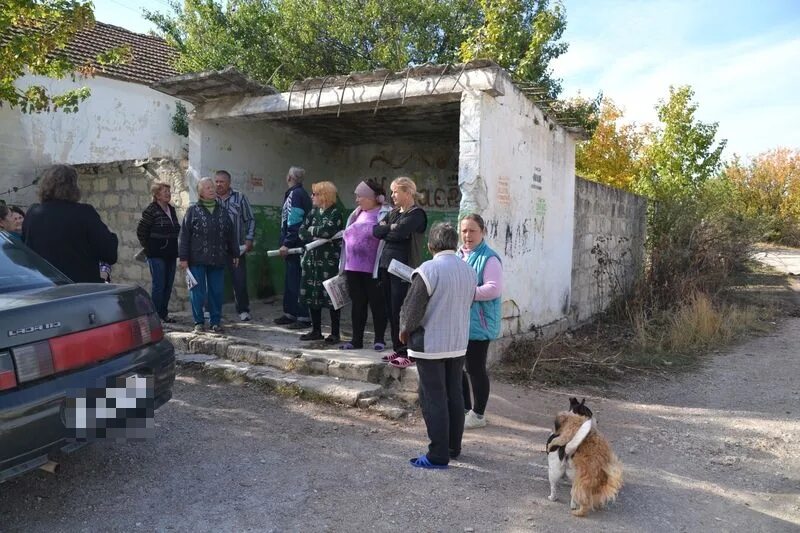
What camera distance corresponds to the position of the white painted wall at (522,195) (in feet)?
18.5

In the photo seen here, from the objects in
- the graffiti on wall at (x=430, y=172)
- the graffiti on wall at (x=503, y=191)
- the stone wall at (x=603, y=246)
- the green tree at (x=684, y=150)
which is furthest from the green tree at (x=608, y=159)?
the graffiti on wall at (x=503, y=191)

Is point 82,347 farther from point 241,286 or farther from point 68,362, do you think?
point 241,286

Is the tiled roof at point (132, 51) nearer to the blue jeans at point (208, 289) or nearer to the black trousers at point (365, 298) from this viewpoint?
the blue jeans at point (208, 289)

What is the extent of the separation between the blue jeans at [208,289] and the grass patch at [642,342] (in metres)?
3.09

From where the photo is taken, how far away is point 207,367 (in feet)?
19.0

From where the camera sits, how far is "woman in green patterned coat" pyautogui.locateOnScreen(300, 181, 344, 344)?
6.14 m

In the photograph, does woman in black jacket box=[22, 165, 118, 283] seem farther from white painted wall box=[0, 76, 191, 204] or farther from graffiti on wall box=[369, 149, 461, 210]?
white painted wall box=[0, 76, 191, 204]

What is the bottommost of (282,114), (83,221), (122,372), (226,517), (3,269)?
(226,517)

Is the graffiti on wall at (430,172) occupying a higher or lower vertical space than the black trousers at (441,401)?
higher

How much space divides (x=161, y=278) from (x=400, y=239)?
3.27 metres

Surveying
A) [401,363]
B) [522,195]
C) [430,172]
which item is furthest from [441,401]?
[430,172]

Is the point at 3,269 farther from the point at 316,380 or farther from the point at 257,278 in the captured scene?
the point at 257,278

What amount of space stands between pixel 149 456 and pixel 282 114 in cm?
433

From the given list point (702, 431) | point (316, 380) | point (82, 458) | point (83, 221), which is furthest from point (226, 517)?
point (702, 431)
